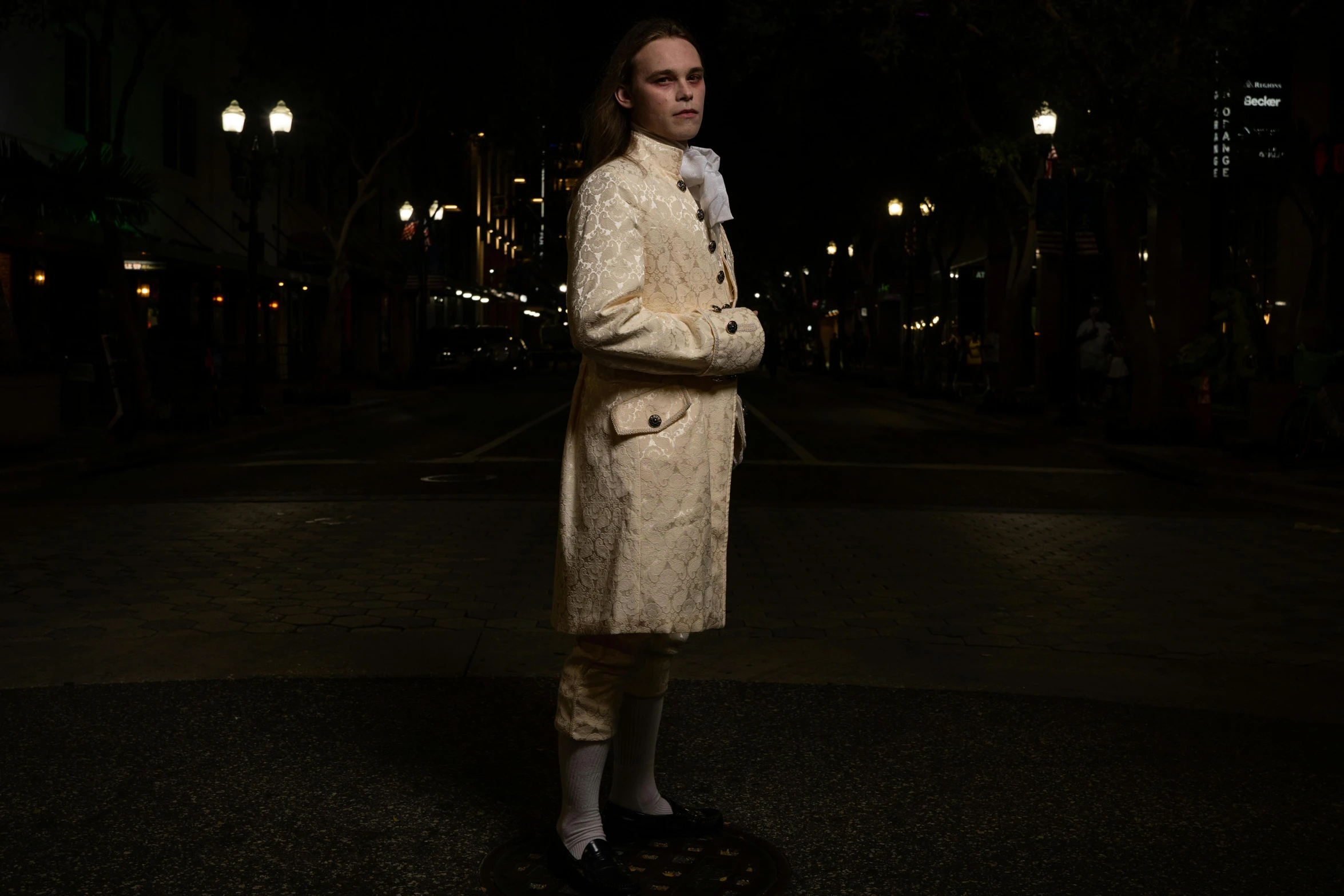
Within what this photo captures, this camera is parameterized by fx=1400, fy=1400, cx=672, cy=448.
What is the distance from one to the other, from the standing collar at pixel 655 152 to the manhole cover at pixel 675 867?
1760 millimetres

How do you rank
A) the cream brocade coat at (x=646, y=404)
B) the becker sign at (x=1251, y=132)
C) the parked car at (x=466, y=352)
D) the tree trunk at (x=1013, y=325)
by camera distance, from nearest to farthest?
the cream brocade coat at (x=646, y=404)
the becker sign at (x=1251, y=132)
the tree trunk at (x=1013, y=325)
the parked car at (x=466, y=352)

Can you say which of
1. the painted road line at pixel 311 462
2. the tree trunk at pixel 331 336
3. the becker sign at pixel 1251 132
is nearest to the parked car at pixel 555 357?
the tree trunk at pixel 331 336

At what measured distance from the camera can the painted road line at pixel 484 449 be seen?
16125 millimetres

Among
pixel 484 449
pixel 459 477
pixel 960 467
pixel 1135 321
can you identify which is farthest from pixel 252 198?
pixel 1135 321

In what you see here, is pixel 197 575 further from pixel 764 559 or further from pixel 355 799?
pixel 355 799

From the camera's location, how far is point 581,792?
3518mm

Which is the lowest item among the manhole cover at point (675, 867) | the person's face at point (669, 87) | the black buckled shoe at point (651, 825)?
the manhole cover at point (675, 867)

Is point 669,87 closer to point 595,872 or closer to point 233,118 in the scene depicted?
Answer: point 595,872

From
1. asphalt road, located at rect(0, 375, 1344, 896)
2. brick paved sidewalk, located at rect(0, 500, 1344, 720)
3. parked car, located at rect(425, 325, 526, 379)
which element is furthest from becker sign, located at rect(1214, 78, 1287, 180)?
parked car, located at rect(425, 325, 526, 379)

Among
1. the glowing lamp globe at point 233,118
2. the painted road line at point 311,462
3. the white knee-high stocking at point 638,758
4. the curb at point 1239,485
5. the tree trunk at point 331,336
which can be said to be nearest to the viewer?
the white knee-high stocking at point 638,758

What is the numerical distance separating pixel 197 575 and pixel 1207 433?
560 inches

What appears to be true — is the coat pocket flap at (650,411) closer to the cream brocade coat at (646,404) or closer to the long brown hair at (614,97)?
the cream brocade coat at (646,404)

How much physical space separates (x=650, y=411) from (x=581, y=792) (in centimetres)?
98

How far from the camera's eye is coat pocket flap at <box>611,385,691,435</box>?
3.34 m
